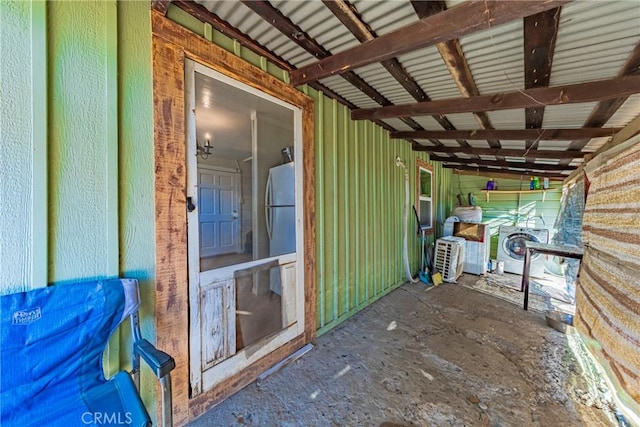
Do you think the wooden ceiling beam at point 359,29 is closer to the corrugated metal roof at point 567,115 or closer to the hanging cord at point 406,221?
the corrugated metal roof at point 567,115

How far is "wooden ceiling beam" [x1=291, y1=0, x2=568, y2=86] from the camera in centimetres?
110

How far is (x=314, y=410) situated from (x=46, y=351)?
1.40 meters

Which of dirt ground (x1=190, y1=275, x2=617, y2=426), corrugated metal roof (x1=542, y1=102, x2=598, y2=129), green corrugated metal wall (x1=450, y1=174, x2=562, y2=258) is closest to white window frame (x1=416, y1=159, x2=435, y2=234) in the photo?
green corrugated metal wall (x1=450, y1=174, x2=562, y2=258)

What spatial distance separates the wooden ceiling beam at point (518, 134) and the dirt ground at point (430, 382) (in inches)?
83.0

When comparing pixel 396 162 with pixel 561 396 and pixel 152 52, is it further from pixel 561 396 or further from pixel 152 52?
pixel 152 52

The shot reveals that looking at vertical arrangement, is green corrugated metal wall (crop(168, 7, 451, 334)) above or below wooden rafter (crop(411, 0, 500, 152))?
below

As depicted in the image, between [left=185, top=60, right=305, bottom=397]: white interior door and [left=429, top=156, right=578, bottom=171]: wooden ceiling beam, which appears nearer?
[left=185, top=60, right=305, bottom=397]: white interior door

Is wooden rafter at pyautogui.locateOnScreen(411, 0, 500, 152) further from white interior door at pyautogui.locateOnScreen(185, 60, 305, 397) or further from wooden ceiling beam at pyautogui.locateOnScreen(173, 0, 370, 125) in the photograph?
white interior door at pyautogui.locateOnScreen(185, 60, 305, 397)

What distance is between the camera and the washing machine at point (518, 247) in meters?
4.49

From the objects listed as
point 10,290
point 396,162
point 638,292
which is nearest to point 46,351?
point 10,290

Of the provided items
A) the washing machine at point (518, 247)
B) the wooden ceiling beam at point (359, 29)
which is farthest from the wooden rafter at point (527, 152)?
the wooden ceiling beam at point (359, 29)

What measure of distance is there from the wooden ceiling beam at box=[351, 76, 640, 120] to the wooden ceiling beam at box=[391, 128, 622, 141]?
1056mm

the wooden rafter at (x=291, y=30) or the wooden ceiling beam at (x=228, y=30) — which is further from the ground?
the wooden ceiling beam at (x=228, y=30)

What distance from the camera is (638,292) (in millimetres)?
1453
